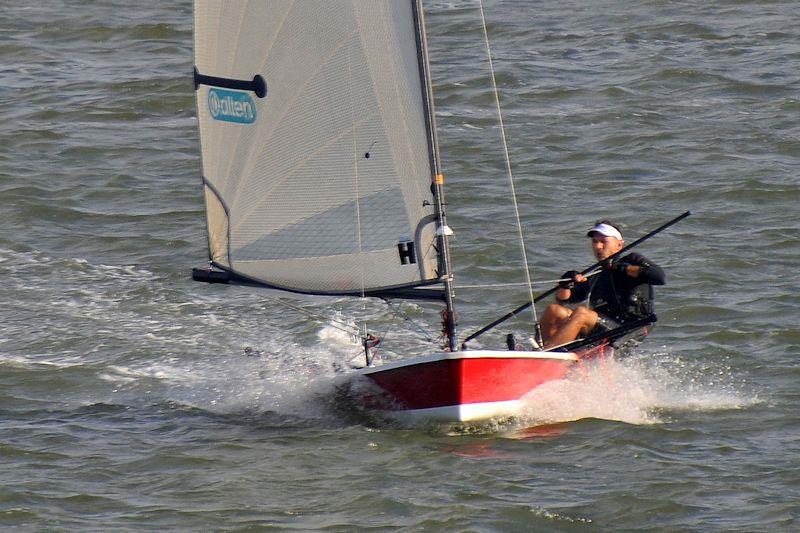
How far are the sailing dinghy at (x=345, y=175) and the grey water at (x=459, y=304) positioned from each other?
347mm

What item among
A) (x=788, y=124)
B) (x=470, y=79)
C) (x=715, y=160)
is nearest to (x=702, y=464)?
(x=715, y=160)

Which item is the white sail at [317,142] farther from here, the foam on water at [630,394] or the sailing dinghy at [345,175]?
the foam on water at [630,394]

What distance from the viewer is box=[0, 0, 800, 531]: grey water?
8.24m

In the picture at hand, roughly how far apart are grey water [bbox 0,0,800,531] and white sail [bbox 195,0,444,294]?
592mm

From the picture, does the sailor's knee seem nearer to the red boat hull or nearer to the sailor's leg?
the sailor's leg

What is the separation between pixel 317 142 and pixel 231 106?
0.71 meters

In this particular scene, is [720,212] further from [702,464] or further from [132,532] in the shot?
[132,532]

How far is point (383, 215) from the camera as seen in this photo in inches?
360

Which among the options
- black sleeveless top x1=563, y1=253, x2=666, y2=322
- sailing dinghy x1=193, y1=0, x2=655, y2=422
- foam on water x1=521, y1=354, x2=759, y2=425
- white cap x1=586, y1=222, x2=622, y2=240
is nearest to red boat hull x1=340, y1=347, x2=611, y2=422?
sailing dinghy x1=193, y1=0, x2=655, y2=422

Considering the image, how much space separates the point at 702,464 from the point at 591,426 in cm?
96

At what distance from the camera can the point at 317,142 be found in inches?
368

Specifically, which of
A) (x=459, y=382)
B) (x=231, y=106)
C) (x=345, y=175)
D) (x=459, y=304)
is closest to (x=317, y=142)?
(x=345, y=175)

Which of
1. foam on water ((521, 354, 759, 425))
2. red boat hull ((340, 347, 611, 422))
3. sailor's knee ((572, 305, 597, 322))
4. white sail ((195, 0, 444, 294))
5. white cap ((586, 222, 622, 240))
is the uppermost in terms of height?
white sail ((195, 0, 444, 294))

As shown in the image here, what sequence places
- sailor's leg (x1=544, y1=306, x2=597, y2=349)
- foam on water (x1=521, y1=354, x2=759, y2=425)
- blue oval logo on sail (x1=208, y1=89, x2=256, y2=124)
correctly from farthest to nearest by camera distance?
sailor's leg (x1=544, y1=306, x2=597, y2=349) → blue oval logo on sail (x1=208, y1=89, x2=256, y2=124) → foam on water (x1=521, y1=354, x2=759, y2=425)
